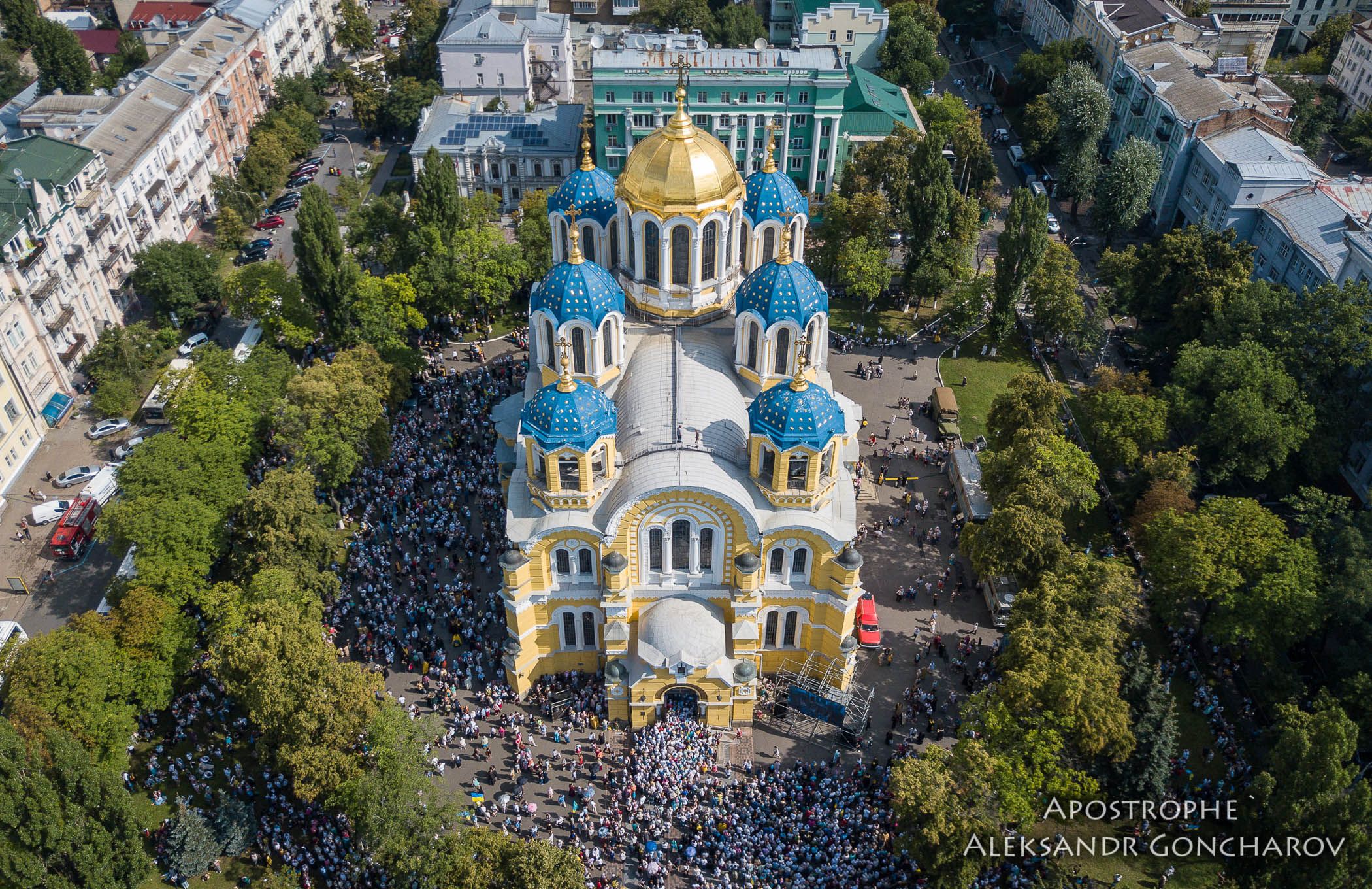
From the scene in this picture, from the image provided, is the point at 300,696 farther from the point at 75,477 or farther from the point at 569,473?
the point at 75,477

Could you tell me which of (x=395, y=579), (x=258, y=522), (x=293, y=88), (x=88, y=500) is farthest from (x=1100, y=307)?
(x=293, y=88)

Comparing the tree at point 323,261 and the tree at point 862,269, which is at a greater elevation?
the tree at point 323,261

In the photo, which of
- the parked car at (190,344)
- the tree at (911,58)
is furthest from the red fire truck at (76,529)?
the tree at (911,58)

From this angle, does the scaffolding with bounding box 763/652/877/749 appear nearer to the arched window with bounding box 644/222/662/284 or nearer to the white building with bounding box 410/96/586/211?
the arched window with bounding box 644/222/662/284

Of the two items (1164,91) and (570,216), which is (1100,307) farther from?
(570,216)

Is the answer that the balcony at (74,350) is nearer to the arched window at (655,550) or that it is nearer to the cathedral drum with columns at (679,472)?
the cathedral drum with columns at (679,472)

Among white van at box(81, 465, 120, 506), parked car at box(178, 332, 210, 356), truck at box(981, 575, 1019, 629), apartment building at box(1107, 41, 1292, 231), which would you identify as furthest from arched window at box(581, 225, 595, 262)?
apartment building at box(1107, 41, 1292, 231)
